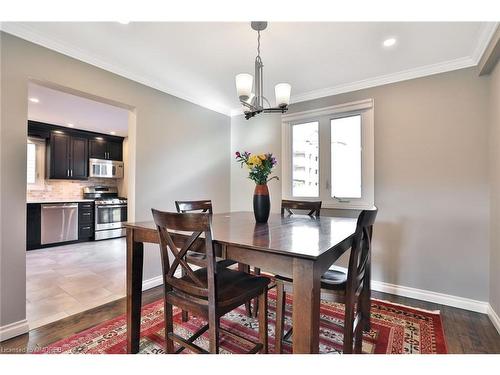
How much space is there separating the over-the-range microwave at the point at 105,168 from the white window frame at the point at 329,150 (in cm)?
435

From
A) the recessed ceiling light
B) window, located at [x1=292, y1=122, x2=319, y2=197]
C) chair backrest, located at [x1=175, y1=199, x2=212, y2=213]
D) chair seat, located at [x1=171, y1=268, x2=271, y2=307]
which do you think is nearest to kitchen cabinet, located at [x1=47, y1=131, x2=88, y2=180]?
chair backrest, located at [x1=175, y1=199, x2=212, y2=213]

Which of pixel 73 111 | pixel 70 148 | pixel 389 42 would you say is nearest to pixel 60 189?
pixel 70 148

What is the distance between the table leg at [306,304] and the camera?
40.3 inches

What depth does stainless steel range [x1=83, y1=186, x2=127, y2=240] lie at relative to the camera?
5.19 metres

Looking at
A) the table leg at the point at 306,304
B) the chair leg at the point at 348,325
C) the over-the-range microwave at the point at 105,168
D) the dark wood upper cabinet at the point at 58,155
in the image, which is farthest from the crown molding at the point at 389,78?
the dark wood upper cabinet at the point at 58,155

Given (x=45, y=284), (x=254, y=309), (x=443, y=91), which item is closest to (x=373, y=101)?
(x=443, y=91)

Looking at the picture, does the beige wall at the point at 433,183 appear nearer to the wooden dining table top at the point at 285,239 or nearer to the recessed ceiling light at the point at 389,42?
the recessed ceiling light at the point at 389,42

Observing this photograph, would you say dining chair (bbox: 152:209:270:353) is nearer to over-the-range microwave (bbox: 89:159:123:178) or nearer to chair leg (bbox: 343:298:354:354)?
chair leg (bbox: 343:298:354:354)

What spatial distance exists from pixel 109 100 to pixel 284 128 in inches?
82.7

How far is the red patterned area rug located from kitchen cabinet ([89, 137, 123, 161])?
14.6 feet

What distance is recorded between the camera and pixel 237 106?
3.71 m

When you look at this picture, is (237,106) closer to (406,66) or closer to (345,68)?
(345,68)
